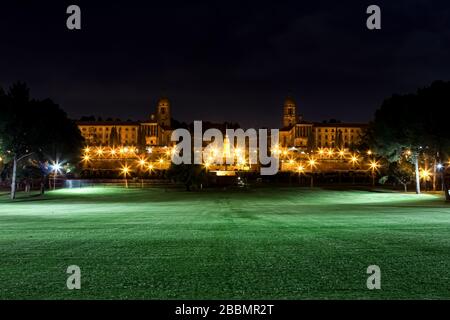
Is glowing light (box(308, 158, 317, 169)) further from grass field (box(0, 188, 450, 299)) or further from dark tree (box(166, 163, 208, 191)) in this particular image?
grass field (box(0, 188, 450, 299))

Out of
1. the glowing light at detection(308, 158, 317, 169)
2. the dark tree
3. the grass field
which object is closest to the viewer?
the grass field

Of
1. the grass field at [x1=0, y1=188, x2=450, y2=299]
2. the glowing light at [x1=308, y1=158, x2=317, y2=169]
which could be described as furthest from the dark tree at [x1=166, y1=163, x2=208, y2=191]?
the glowing light at [x1=308, y1=158, x2=317, y2=169]

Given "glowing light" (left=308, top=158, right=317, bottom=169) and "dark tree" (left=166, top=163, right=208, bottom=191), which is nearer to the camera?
"dark tree" (left=166, top=163, right=208, bottom=191)

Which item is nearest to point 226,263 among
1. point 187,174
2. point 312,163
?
point 187,174

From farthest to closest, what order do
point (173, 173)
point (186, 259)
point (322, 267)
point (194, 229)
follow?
point (173, 173) < point (194, 229) < point (186, 259) < point (322, 267)

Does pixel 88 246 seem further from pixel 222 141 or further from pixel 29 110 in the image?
pixel 222 141

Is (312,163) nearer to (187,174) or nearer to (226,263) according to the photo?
(187,174)

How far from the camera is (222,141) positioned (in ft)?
651

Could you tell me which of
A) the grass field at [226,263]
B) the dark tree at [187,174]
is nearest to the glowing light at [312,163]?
the dark tree at [187,174]

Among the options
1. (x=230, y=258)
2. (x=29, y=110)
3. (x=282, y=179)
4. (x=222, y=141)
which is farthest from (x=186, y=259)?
(x=222, y=141)

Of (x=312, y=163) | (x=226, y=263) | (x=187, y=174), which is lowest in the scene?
(x=226, y=263)

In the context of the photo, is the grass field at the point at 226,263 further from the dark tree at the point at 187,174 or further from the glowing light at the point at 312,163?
the glowing light at the point at 312,163
